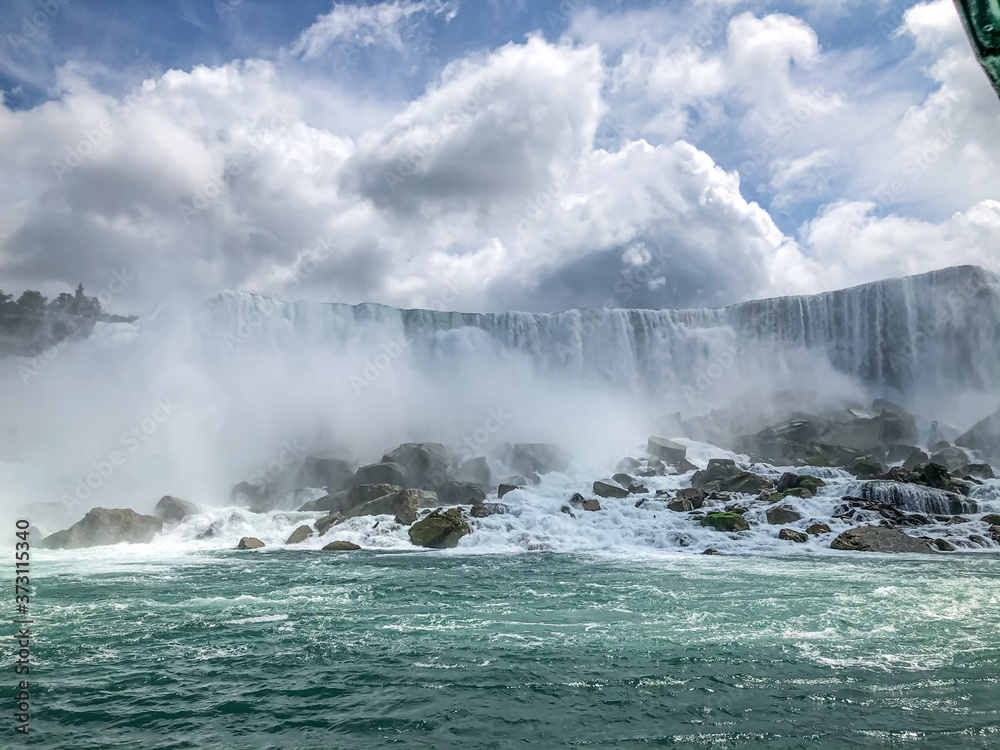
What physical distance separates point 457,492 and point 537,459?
23.3 ft

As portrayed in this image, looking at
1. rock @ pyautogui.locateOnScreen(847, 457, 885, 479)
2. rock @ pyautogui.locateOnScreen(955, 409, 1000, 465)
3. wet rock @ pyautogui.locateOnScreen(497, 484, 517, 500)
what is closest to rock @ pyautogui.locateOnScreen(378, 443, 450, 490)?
wet rock @ pyautogui.locateOnScreen(497, 484, 517, 500)

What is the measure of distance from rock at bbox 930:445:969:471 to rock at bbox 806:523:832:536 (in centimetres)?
1286

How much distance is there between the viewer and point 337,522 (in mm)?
23453

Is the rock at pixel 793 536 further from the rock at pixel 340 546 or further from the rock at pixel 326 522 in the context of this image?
the rock at pixel 326 522

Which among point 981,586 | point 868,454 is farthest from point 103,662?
point 868,454

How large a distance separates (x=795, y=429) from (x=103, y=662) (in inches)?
1400

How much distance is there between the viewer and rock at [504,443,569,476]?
33.6m

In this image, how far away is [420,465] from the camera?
29781mm

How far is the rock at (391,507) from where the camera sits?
77.8 feet

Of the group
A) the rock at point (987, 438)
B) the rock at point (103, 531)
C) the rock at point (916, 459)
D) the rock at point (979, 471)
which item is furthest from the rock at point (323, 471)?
the rock at point (987, 438)

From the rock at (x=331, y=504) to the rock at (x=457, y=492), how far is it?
3.92m

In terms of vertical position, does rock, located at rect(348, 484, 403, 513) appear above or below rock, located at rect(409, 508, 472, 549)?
above

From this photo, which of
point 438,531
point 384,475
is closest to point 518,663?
point 438,531

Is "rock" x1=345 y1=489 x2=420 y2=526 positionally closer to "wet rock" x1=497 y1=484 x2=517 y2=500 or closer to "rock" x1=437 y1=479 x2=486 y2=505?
"rock" x1=437 y1=479 x2=486 y2=505
